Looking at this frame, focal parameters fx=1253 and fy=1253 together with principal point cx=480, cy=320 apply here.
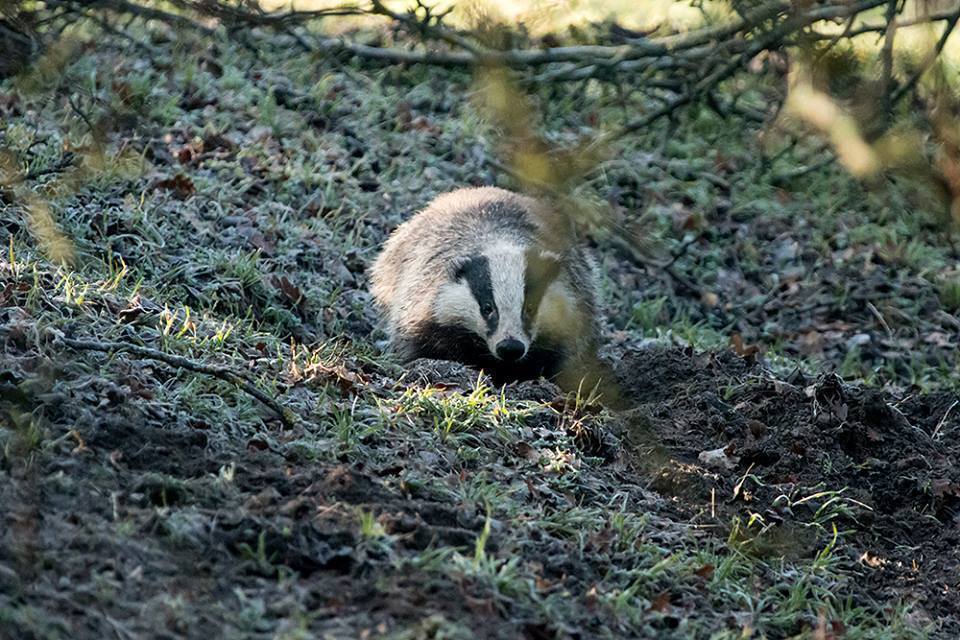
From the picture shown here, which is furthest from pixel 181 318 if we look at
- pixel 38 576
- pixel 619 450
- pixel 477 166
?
pixel 477 166

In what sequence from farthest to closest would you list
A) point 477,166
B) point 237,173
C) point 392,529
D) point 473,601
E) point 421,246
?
point 477,166
point 237,173
point 421,246
point 392,529
point 473,601

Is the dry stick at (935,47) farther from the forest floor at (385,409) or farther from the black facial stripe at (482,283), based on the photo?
the black facial stripe at (482,283)

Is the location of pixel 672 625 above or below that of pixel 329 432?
below

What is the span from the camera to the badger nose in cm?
559

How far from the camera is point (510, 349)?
5.59 meters

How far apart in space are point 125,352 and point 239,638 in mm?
1616

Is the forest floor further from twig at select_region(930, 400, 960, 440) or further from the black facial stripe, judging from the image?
the black facial stripe

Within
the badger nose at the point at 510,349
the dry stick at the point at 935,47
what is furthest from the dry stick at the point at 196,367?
the dry stick at the point at 935,47

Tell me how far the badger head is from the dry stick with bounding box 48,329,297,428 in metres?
1.80

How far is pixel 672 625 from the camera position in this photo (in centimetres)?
343

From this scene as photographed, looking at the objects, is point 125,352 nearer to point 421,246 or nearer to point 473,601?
point 473,601

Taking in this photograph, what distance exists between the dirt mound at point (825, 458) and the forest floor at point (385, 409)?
0.01 metres

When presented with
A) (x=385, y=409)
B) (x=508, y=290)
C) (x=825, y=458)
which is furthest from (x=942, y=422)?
(x=385, y=409)

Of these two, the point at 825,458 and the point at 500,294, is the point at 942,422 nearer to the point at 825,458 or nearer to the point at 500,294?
the point at 825,458
